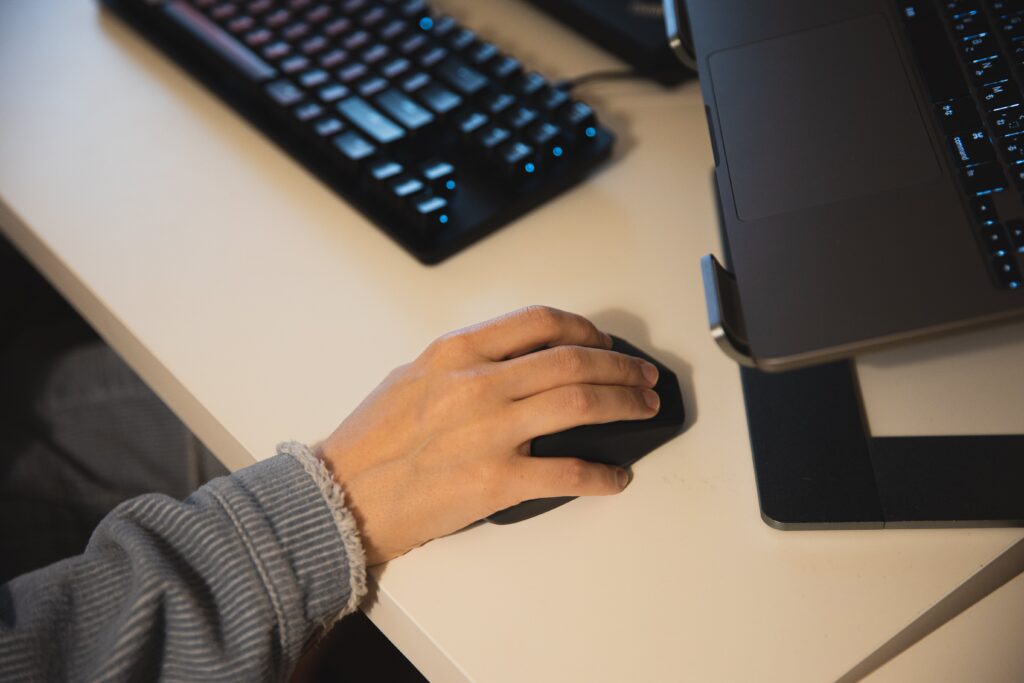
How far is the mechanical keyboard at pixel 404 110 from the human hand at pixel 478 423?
120 mm

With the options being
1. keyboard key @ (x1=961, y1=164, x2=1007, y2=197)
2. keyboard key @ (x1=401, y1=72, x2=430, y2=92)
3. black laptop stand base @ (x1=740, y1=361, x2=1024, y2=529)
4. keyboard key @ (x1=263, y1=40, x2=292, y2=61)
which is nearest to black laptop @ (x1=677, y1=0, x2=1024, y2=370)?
keyboard key @ (x1=961, y1=164, x2=1007, y2=197)

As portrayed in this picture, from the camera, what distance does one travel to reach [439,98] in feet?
2.12

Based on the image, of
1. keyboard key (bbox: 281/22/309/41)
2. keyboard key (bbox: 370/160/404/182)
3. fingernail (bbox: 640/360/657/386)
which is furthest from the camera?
keyboard key (bbox: 281/22/309/41)

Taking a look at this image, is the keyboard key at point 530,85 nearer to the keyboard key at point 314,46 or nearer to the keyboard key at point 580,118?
the keyboard key at point 580,118

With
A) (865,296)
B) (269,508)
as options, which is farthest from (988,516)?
(269,508)

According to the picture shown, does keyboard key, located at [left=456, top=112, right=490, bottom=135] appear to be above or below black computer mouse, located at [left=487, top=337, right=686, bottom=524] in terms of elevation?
above

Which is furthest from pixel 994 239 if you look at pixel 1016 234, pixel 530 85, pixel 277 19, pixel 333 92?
pixel 277 19

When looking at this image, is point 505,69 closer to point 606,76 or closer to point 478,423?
point 606,76

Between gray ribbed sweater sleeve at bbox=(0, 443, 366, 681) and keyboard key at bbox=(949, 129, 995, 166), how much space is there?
0.35m

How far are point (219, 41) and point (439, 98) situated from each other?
0.19 m

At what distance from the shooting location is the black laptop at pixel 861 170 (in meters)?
0.41

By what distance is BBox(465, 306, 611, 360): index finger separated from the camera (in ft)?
1.66

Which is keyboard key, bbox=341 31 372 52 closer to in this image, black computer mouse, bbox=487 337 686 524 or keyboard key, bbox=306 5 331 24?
keyboard key, bbox=306 5 331 24

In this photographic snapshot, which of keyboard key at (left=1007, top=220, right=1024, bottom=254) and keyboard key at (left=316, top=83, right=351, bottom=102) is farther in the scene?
keyboard key at (left=316, top=83, right=351, bottom=102)
